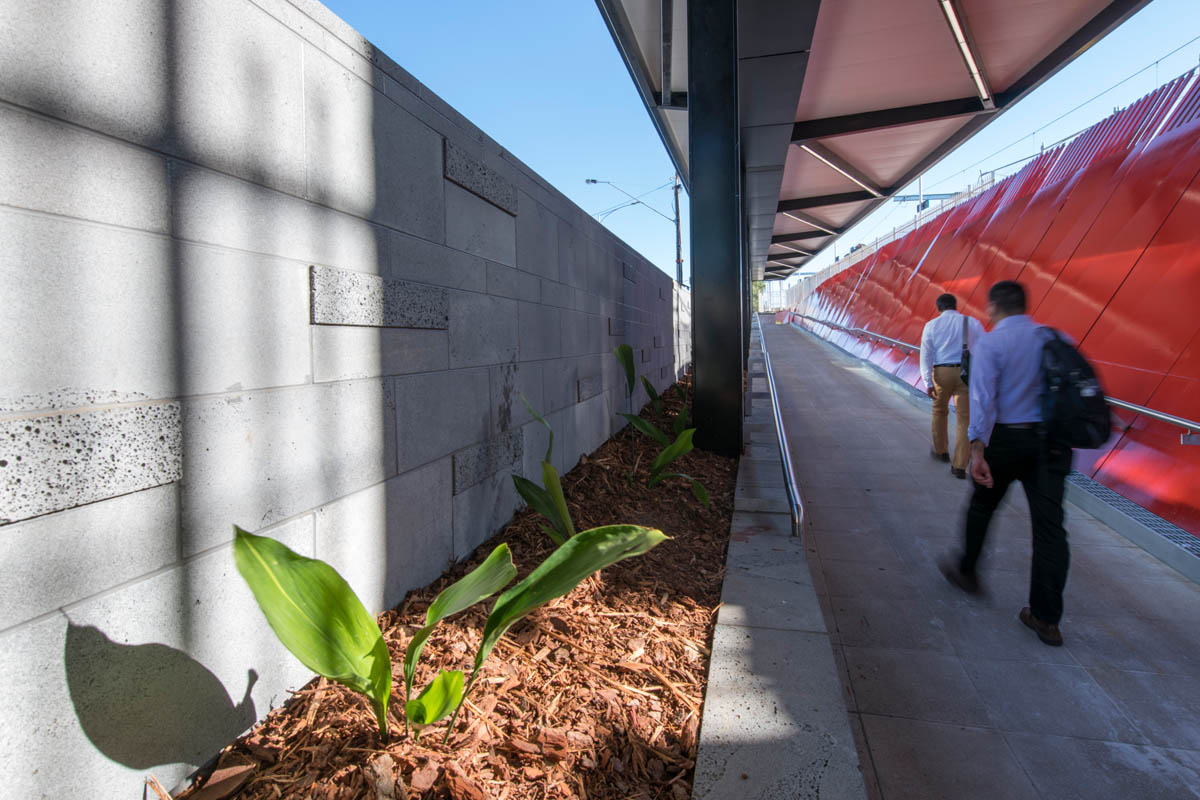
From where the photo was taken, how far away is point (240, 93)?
1.68 metres

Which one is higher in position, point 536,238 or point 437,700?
point 536,238

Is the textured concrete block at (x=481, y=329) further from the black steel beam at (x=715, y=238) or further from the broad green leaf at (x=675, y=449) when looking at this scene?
the black steel beam at (x=715, y=238)

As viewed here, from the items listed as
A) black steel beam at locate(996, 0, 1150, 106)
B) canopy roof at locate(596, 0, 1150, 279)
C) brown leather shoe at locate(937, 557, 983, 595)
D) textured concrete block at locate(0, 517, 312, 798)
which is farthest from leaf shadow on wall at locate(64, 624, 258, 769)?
black steel beam at locate(996, 0, 1150, 106)

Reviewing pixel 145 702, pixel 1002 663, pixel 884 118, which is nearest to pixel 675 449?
pixel 1002 663

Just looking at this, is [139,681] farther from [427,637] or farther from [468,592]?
[468,592]

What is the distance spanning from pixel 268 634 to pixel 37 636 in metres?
0.61

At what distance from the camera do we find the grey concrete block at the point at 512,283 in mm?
3193

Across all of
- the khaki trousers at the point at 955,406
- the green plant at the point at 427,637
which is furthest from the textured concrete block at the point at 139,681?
the khaki trousers at the point at 955,406

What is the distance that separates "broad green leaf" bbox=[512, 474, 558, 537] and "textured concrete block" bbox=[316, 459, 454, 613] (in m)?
0.42

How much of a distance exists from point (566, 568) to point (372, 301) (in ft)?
4.23

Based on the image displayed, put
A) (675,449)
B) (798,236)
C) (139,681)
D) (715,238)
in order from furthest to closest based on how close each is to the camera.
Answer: (798,236) → (715,238) → (675,449) → (139,681)

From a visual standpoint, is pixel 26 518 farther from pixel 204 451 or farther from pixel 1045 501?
pixel 1045 501

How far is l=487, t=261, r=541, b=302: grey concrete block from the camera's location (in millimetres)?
3193

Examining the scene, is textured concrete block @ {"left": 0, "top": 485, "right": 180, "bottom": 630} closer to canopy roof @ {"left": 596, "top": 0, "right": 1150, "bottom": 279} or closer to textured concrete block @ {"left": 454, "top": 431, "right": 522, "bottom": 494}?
textured concrete block @ {"left": 454, "top": 431, "right": 522, "bottom": 494}
